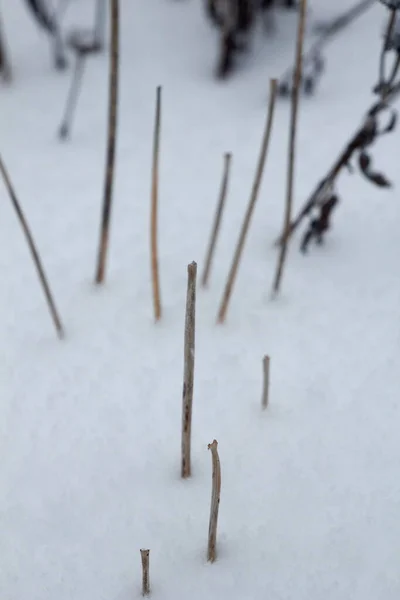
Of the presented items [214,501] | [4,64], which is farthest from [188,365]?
[4,64]

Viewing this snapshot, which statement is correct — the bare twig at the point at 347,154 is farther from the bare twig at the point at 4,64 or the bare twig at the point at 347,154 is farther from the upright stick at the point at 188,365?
the bare twig at the point at 4,64

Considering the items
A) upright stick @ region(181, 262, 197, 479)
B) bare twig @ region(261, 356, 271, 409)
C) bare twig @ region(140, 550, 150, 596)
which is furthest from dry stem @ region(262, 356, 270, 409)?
bare twig @ region(140, 550, 150, 596)

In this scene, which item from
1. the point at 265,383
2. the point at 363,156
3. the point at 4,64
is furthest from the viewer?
the point at 4,64

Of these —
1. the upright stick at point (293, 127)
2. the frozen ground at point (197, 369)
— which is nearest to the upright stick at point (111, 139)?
the frozen ground at point (197, 369)

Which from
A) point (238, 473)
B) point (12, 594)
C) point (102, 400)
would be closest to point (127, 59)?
point (102, 400)

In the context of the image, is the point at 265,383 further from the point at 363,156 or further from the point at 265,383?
the point at 363,156

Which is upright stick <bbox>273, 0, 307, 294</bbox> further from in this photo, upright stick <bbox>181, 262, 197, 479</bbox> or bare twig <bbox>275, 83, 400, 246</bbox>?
upright stick <bbox>181, 262, 197, 479</bbox>

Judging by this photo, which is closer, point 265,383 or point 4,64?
point 265,383
